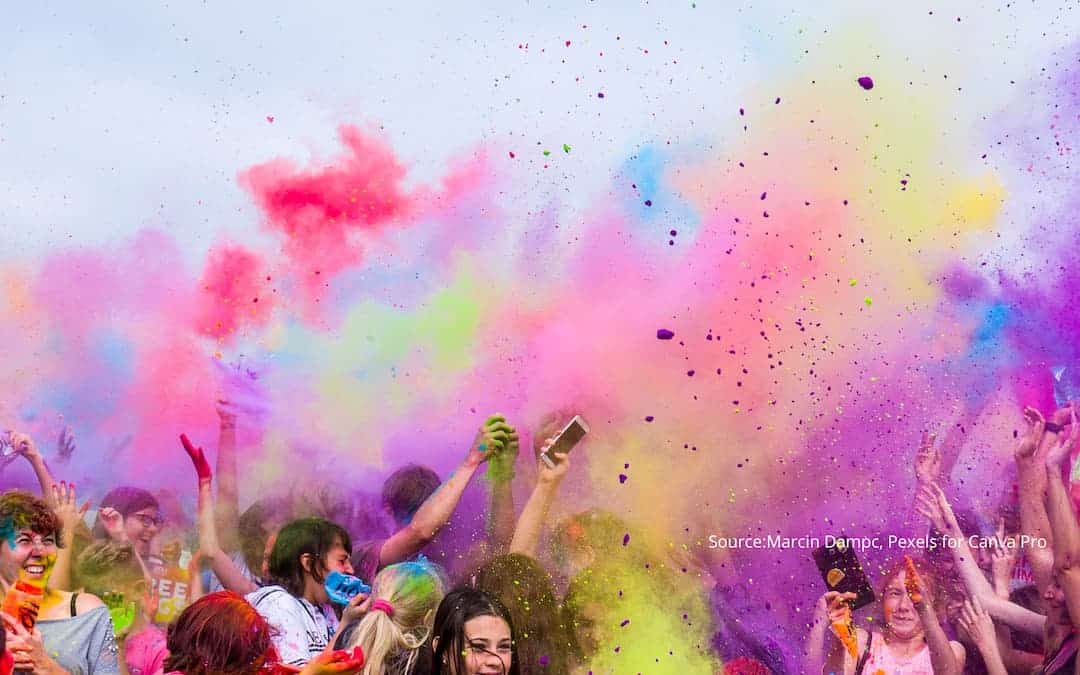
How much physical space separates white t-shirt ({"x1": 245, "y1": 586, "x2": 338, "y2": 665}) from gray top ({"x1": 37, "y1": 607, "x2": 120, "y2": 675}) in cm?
51

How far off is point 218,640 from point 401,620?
1.53m

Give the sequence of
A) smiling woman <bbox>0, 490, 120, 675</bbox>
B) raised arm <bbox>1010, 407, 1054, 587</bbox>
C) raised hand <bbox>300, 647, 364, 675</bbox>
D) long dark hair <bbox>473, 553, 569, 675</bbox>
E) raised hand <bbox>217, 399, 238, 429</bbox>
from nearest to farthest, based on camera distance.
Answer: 1. raised hand <bbox>300, 647, 364, 675</bbox>
2. smiling woman <bbox>0, 490, 120, 675</bbox>
3. long dark hair <bbox>473, 553, 569, 675</bbox>
4. raised arm <bbox>1010, 407, 1054, 587</bbox>
5. raised hand <bbox>217, 399, 238, 429</bbox>

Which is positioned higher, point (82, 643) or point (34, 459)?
point (34, 459)

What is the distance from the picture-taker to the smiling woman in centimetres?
410

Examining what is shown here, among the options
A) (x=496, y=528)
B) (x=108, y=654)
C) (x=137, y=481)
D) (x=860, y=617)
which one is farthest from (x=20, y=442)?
(x=860, y=617)

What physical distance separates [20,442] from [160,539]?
87cm

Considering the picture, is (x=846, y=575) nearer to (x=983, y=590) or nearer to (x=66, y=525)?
(x=983, y=590)

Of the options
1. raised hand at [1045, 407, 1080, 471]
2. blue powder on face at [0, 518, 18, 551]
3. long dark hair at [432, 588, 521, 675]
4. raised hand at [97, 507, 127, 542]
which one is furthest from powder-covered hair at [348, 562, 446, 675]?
raised hand at [1045, 407, 1080, 471]

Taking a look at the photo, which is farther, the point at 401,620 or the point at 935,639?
the point at 935,639

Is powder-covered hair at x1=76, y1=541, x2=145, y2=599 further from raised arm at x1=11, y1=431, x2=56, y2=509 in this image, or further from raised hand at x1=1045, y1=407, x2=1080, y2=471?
raised hand at x1=1045, y1=407, x2=1080, y2=471

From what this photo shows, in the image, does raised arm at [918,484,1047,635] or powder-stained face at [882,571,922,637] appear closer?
raised arm at [918,484,1047,635]

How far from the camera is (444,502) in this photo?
510cm

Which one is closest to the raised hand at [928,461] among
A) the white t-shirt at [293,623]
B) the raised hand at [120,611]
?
the white t-shirt at [293,623]

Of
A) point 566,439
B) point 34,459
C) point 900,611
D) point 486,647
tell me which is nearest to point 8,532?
point 34,459
